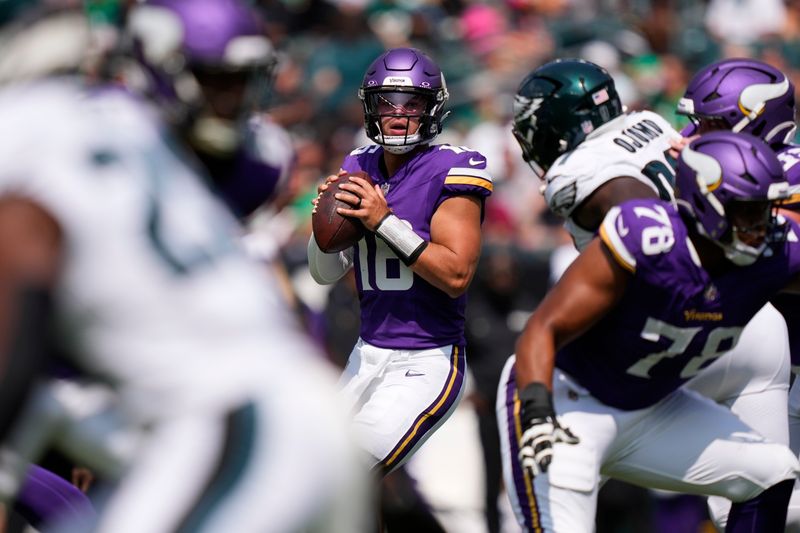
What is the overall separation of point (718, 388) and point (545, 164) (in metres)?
1.01

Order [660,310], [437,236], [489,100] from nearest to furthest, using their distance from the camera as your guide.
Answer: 1. [660,310]
2. [437,236]
3. [489,100]

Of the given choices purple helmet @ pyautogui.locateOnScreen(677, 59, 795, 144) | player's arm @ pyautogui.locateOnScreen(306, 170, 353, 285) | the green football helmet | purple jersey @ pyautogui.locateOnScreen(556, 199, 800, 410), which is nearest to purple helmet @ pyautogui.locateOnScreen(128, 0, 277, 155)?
purple jersey @ pyautogui.locateOnScreen(556, 199, 800, 410)

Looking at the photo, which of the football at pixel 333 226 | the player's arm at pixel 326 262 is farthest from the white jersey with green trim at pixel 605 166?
the player's arm at pixel 326 262

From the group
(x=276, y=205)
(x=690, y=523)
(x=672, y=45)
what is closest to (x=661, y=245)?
(x=276, y=205)

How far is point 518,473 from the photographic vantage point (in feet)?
13.6

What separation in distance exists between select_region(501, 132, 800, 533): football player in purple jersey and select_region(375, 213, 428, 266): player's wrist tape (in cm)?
50

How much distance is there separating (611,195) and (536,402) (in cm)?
89

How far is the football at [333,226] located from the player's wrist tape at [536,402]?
3.39 feet

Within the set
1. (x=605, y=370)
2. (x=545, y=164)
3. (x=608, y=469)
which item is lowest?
(x=608, y=469)

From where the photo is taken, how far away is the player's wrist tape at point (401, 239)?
4488 mm

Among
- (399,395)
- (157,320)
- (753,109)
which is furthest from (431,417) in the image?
(157,320)

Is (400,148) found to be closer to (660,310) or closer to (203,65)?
(660,310)

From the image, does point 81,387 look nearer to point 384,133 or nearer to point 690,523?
point 384,133

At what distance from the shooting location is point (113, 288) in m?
2.26
